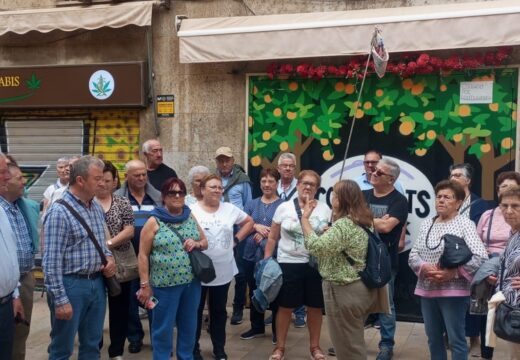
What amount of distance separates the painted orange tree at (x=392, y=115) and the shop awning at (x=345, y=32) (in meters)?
0.47

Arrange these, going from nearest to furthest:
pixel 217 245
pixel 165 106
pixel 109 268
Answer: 1. pixel 109 268
2. pixel 217 245
3. pixel 165 106

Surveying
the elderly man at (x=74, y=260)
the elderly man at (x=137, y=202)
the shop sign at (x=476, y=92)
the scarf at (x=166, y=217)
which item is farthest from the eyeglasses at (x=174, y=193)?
the shop sign at (x=476, y=92)

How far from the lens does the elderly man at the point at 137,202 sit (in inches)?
235

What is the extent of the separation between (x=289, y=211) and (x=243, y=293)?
→ 185cm

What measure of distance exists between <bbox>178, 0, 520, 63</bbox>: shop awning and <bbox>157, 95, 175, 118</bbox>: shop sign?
0.64 metres

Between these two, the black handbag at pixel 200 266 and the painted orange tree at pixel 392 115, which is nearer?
the black handbag at pixel 200 266

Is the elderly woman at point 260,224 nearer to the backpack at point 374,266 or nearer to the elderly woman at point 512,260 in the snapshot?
the backpack at point 374,266

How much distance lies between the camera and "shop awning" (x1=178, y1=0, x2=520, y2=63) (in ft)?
21.5

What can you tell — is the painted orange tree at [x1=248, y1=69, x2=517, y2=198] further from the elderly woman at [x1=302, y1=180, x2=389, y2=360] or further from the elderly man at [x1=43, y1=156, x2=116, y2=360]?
the elderly man at [x1=43, y1=156, x2=116, y2=360]

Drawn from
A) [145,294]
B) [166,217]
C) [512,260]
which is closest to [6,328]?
[145,294]

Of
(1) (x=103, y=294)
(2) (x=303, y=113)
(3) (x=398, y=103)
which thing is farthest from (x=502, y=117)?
(1) (x=103, y=294)

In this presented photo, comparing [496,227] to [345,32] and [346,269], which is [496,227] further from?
[345,32]

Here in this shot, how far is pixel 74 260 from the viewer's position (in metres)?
4.52

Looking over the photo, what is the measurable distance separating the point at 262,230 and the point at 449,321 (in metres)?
2.10
